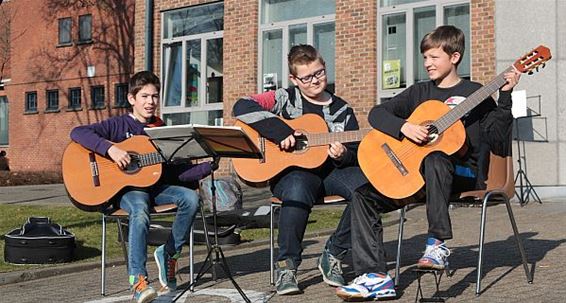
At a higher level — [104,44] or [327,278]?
[104,44]

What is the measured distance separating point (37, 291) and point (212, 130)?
2537 millimetres

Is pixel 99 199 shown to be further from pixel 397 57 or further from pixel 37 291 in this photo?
pixel 397 57

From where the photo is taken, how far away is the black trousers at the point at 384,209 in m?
5.16

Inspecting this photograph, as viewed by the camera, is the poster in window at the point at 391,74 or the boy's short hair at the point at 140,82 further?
the poster in window at the point at 391,74

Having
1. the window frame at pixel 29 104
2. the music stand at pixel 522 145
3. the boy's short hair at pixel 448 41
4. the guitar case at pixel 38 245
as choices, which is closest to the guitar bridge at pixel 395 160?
the boy's short hair at pixel 448 41

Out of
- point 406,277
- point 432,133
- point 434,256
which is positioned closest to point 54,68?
point 406,277

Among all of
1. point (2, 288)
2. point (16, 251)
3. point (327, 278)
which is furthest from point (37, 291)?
point (327, 278)

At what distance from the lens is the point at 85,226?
35.0 feet

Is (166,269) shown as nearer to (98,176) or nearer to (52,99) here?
(98,176)

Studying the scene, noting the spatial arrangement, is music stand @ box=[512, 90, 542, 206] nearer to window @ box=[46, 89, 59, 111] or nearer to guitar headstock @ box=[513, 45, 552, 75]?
guitar headstock @ box=[513, 45, 552, 75]

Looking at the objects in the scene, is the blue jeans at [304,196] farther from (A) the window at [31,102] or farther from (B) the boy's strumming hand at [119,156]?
(A) the window at [31,102]

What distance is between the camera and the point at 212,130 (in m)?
5.14

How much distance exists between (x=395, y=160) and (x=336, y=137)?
24.8 inches

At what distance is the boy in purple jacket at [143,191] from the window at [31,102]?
84.7 feet
